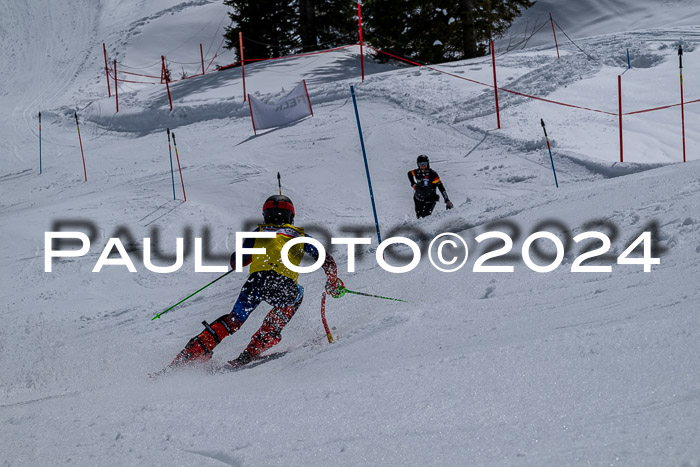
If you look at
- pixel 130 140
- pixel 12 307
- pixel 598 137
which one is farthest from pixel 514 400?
pixel 130 140

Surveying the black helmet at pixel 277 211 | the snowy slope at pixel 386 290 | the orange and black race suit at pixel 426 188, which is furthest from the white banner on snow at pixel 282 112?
the black helmet at pixel 277 211

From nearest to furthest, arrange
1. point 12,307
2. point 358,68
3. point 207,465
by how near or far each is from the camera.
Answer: point 207,465, point 12,307, point 358,68

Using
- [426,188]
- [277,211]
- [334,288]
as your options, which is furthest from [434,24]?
[334,288]

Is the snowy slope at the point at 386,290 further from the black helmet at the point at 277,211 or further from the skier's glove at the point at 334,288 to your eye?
the black helmet at the point at 277,211

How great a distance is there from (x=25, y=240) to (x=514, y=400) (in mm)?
11067

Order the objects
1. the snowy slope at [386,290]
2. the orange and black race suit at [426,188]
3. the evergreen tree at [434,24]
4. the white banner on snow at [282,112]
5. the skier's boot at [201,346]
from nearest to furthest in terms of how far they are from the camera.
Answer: the snowy slope at [386,290] < the skier's boot at [201,346] < the orange and black race suit at [426,188] < the white banner on snow at [282,112] < the evergreen tree at [434,24]

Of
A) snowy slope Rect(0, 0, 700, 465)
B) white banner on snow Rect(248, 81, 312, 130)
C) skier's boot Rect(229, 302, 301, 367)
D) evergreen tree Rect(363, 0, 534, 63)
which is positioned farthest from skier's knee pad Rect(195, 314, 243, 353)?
evergreen tree Rect(363, 0, 534, 63)

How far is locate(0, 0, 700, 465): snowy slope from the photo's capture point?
3.00m

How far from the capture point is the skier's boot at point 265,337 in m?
5.58

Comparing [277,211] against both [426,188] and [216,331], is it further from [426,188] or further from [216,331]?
[426,188]

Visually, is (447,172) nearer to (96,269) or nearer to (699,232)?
(96,269)

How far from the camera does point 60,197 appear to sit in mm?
15578

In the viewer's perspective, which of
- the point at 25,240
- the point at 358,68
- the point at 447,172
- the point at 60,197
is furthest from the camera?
the point at 358,68

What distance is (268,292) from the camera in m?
5.75
